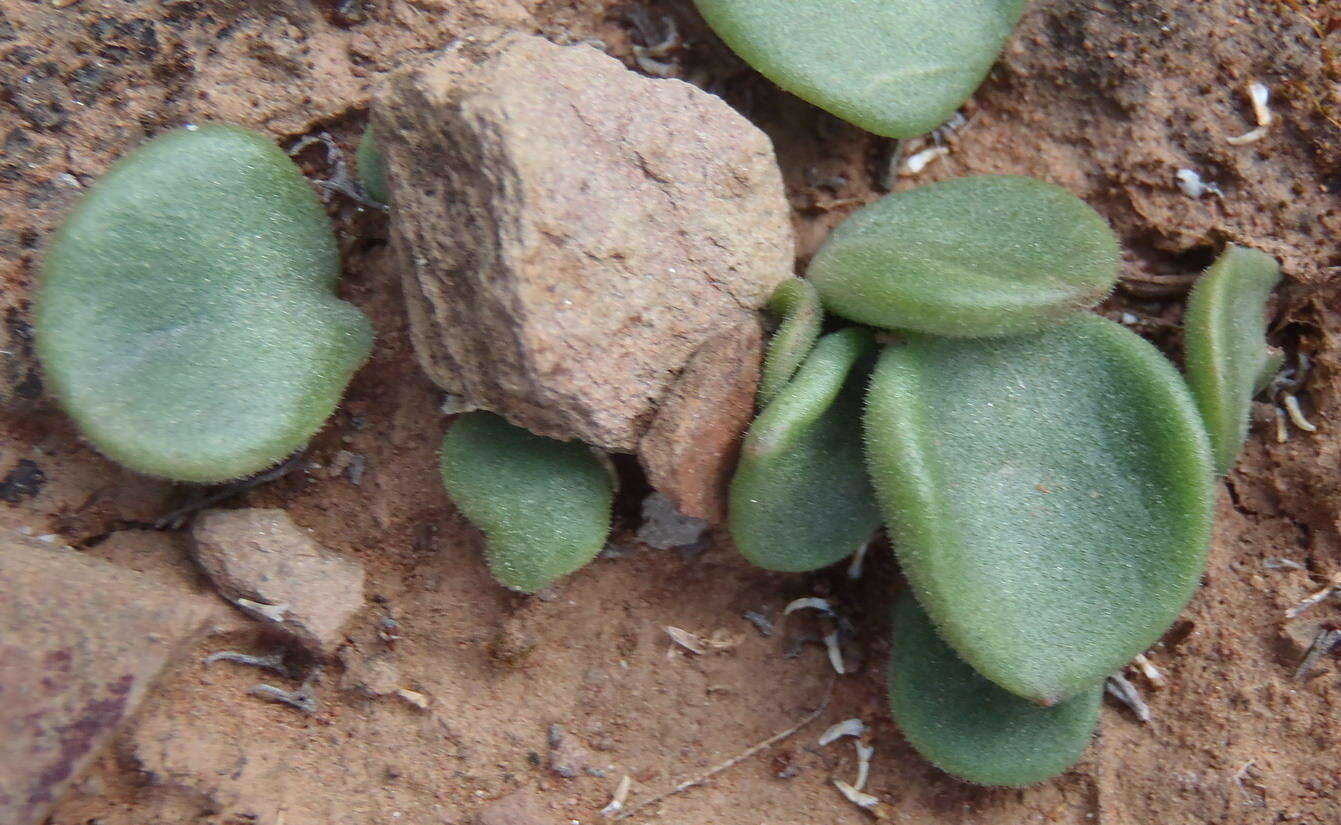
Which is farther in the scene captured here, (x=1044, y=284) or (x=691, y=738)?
(x=691, y=738)

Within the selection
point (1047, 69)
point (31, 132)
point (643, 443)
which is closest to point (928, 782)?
point (643, 443)

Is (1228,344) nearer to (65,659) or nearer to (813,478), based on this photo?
Result: (813,478)

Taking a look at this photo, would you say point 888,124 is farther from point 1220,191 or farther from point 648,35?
point 1220,191

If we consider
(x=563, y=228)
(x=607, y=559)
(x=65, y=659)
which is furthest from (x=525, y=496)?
(x=65, y=659)

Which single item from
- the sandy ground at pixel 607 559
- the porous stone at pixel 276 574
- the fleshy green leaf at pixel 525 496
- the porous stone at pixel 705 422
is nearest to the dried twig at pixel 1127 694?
the sandy ground at pixel 607 559

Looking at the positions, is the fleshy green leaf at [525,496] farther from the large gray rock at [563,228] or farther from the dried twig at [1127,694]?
the dried twig at [1127,694]

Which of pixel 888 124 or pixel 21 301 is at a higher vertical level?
pixel 888 124
